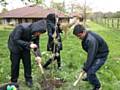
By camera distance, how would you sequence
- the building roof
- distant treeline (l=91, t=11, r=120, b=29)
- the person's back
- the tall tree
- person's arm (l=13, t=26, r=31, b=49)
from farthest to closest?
the building roof, distant treeline (l=91, t=11, r=120, b=29), person's arm (l=13, t=26, r=31, b=49), the person's back, the tall tree

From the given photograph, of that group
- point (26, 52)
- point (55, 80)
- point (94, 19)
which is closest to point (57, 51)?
point (55, 80)

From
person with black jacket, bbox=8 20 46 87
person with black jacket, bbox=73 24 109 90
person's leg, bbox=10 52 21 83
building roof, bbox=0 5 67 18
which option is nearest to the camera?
person with black jacket, bbox=73 24 109 90

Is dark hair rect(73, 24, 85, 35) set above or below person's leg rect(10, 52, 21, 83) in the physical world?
above

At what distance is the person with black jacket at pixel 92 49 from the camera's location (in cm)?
686

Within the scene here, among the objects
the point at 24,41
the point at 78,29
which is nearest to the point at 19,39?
the point at 24,41

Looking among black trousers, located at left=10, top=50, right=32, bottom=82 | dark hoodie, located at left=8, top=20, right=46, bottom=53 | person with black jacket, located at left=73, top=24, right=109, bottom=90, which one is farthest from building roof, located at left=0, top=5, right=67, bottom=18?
person with black jacket, located at left=73, top=24, right=109, bottom=90

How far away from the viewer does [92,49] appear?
6938mm

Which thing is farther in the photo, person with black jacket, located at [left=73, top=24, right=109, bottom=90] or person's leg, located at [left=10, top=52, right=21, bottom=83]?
person's leg, located at [left=10, top=52, right=21, bottom=83]

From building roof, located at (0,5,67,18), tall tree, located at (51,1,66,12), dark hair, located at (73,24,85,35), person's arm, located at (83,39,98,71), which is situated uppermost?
tall tree, located at (51,1,66,12)

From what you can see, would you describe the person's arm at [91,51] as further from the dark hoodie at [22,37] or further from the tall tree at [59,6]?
the dark hoodie at [22,37]

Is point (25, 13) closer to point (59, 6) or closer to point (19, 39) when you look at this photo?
point (19, 39)

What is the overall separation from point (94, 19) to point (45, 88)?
65.5 metres

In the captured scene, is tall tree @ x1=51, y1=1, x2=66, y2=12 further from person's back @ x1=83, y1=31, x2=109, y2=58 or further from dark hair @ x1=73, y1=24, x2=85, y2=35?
person's back @ x1=83, y1=31, x2=109, y2=58

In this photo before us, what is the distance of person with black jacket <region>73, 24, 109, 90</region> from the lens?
6855 mm
